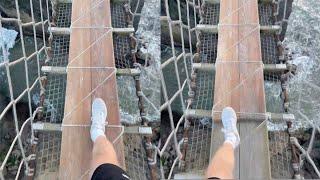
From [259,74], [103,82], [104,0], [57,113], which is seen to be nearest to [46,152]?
[57,113]

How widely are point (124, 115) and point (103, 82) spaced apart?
0.65 metres

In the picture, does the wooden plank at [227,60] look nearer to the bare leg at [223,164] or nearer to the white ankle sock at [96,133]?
the bare leg at [223,164]

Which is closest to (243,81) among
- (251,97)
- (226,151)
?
(251,97)

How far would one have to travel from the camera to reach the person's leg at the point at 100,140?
1454 millimetres

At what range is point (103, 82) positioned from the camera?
5.69 ft

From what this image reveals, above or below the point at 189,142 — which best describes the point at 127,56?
above

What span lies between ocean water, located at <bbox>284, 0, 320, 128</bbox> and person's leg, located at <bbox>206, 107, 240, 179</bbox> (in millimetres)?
979

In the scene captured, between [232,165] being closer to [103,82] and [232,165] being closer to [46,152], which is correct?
[103,82]

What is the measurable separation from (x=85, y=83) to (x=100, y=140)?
0.96ft

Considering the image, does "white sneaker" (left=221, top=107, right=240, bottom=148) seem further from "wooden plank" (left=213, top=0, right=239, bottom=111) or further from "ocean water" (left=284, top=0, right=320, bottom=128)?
"ocean water" (left=284, top=0, right=320, bottom=128)

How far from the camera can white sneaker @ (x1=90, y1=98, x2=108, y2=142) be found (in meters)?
1.54

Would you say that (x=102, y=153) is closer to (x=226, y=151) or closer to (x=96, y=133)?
(x=96, y=133)

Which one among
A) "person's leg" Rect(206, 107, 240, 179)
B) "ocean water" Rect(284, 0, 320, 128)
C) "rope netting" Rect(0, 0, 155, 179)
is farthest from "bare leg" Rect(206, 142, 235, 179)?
"ocean water" Rect(284, 0, 320, 128)

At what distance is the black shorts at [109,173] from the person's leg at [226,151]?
25 cm
